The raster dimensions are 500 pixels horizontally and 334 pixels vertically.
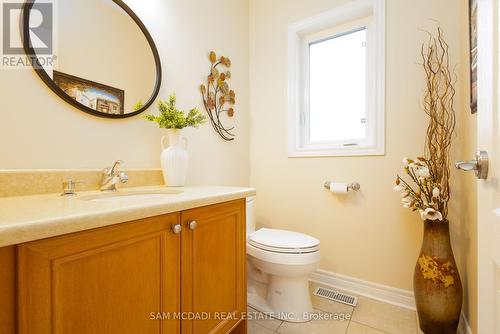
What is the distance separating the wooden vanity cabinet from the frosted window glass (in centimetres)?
116

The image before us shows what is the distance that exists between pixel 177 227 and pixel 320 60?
1782 mm

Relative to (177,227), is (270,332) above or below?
below

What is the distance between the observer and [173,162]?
1253 mm

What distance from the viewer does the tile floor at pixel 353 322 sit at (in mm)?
1271

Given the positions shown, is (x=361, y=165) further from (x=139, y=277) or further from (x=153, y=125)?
(x=139, y=277)

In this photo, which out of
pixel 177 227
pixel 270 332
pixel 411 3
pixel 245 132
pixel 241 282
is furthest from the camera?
pixel 245 132

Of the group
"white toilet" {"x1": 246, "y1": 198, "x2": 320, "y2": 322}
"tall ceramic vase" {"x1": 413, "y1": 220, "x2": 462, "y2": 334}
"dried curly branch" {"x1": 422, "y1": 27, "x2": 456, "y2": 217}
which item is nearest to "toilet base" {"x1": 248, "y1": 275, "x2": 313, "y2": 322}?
"white toilet" {"x1": 246, "y1": 198, "x2": 320, "y2": 322}

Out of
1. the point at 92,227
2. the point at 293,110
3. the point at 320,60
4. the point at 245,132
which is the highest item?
the point at 320,60

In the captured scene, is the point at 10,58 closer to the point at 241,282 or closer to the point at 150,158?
the point at 150,158

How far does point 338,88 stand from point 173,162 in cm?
139

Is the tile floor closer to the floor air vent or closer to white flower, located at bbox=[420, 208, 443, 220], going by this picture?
the floor air vent

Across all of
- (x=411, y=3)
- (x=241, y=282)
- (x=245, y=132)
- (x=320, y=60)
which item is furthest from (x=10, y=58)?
(x=411, y=3)

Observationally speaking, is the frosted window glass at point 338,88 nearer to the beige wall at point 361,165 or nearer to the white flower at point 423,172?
the beige wall at point 361,165

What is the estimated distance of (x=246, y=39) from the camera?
6.77 feet
